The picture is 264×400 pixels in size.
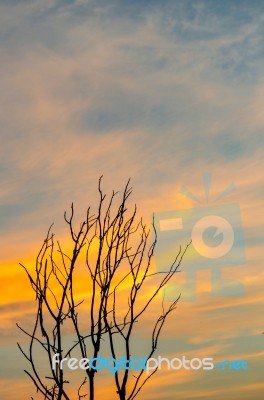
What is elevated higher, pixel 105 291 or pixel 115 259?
pixel 115 259

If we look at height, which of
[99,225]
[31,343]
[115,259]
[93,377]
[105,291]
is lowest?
[93,377]

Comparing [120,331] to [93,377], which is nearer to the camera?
[93,377]

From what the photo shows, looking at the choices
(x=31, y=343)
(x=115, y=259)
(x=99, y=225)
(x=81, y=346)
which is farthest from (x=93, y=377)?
(x=99, y=225)

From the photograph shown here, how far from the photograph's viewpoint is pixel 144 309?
3.38 meters

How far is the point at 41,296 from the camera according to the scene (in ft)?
11.0

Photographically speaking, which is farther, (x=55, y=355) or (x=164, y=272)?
(x=164, y=272)

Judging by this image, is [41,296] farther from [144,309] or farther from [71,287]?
[144,309]

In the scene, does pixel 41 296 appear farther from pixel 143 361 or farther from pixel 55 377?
pixel 143 361

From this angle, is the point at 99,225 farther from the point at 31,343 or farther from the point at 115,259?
the point at 31,343

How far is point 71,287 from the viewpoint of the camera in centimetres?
331

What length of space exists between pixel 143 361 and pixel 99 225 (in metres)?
0.89

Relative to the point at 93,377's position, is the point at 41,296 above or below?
above

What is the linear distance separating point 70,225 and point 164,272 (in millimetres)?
673

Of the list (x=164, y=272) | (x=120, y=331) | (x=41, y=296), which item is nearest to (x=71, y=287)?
(x=41, y=296)
